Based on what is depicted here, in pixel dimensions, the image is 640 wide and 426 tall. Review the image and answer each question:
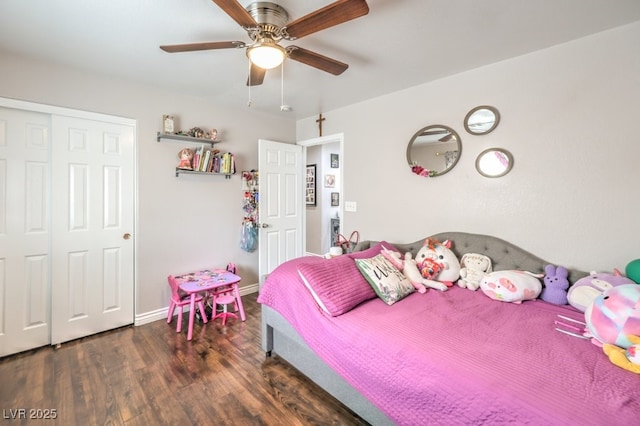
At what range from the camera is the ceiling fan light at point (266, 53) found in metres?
1.53

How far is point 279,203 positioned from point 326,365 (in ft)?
7.56

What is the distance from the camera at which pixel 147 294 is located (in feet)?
9.34

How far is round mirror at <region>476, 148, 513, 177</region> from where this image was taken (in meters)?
2.23

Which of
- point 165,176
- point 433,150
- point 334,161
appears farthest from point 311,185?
point 433,150

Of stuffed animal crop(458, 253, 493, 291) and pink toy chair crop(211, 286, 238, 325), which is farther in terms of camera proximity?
pink toy chair crop(211, 286, 238, 325)

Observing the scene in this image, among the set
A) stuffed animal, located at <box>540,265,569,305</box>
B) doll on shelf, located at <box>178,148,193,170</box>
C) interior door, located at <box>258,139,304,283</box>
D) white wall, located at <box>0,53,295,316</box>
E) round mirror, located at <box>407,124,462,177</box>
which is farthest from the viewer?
interior door, located at <box>258,139,304,283</box>

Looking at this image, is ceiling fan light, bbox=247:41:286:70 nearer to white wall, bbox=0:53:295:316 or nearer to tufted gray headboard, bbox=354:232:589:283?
white wall, bbox=0:53:295:316

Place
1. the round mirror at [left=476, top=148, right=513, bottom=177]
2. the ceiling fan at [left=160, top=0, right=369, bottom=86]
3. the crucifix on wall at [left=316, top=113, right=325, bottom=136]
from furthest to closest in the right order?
the crucifix on wall at [left=316, top=113, right=325, bottom=136] → the round mirror at [left=476, top=148, right=513, bottom=177] → the ceiling fan at [left=160, top=0, right=369, bottom=86]

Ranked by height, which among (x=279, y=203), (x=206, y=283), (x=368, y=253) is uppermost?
(x=279, y=203)

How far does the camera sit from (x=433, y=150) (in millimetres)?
2650

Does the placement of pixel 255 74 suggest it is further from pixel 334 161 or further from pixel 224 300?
pixel 334 161

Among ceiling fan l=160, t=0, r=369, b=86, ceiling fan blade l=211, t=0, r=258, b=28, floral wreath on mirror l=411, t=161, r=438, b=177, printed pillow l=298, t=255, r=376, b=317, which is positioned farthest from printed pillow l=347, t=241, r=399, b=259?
ceiling fan blade l=211, t=0, r=258, b=28

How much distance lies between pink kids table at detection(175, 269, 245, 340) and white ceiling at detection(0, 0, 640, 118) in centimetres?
196

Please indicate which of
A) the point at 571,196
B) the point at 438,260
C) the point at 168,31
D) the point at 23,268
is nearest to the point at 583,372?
the point at 438,260
